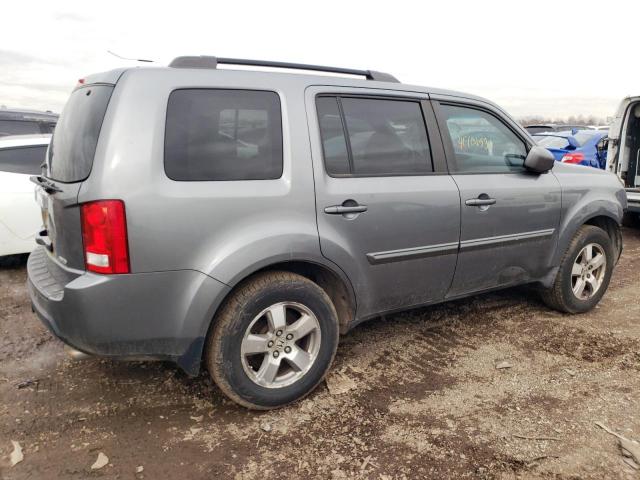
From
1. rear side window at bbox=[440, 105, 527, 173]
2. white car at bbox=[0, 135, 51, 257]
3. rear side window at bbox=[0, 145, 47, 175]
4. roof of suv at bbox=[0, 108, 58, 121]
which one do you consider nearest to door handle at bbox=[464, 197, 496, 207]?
rear side window at bbox=[440, 105, 527, 173]

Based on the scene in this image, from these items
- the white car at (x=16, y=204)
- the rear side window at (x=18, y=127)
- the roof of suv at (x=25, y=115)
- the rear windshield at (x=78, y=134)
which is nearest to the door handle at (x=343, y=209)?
the rear windshield at (x=78, y=134)

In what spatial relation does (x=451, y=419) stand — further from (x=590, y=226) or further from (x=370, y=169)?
(x=590, y=226)

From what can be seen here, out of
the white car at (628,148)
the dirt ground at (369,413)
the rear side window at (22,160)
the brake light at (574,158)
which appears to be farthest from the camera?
→ the brake light at (574,158)

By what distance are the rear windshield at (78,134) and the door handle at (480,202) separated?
2.28 m

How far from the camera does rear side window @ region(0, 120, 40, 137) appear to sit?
7.26 m

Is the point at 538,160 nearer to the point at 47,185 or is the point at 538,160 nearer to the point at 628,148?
the point at 47,185

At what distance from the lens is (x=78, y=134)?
2527 millimetres

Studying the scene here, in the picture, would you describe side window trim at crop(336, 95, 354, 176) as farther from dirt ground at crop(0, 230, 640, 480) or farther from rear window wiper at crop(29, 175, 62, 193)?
rear window wiper at crop(29, 175, 62, 193)

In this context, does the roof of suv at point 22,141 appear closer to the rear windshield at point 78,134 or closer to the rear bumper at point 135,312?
the rear windshield at point 78,134

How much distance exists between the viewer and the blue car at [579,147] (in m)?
9.15

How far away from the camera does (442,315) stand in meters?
4.21

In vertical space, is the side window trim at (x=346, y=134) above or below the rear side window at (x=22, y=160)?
above

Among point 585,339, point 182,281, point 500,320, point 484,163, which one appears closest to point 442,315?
point 500,320

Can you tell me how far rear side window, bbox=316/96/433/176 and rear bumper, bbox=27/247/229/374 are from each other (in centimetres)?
104
